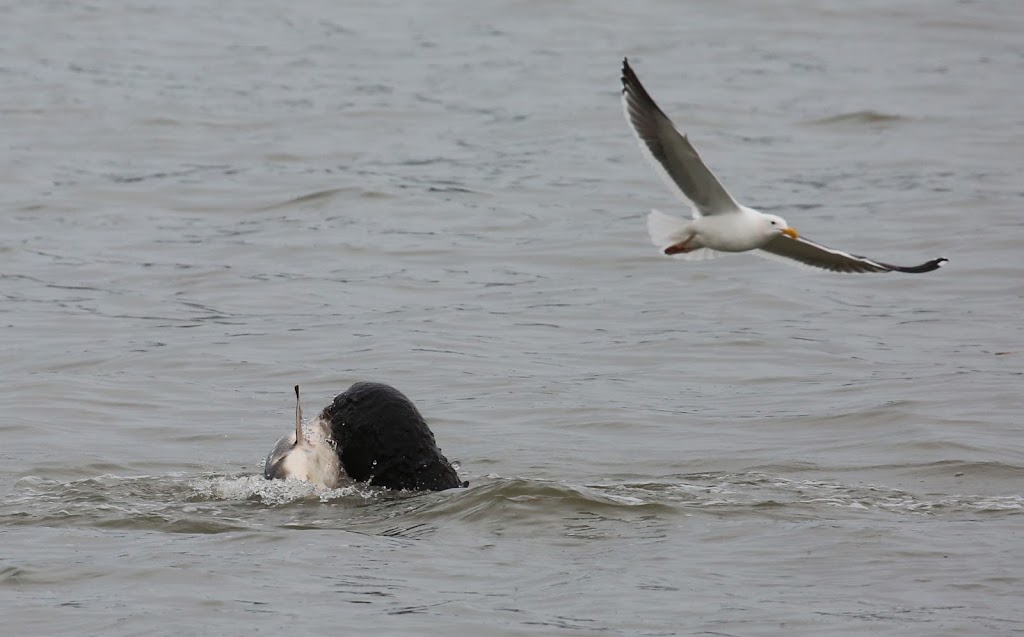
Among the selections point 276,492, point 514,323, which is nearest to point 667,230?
point 276,492

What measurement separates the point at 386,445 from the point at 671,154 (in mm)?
2231

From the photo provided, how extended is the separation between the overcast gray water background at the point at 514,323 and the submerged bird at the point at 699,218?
1040 millimetres

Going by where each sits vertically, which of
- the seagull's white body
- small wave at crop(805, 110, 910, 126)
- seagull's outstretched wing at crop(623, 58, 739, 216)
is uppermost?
small wave at crop(805, 110, 910, 126)

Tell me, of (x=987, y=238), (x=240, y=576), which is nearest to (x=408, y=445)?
(x=240, y=576)

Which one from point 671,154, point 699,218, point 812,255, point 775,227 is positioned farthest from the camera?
point 812,255

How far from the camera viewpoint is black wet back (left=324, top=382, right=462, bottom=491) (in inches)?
319

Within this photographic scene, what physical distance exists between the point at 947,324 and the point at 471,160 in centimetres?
755

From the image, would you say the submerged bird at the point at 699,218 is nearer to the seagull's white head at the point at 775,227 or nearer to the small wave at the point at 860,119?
the seagull's white head at the point at 775,227

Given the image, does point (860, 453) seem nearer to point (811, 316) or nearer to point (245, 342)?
point (811, 316)

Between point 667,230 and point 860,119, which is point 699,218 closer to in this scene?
point 667,230

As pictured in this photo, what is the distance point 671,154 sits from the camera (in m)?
9.09

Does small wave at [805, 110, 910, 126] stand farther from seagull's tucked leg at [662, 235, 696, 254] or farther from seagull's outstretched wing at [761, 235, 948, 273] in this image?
seagull's tucked leg at [662, 235, 696, 254]

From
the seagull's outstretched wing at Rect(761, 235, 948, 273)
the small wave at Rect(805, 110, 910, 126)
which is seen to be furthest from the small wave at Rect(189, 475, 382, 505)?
the small wave at Rect(805, 110, 910, 126)

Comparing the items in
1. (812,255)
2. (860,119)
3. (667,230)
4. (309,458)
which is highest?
(860,119)
